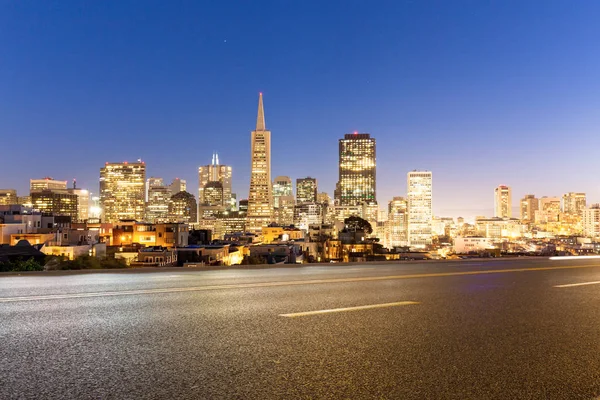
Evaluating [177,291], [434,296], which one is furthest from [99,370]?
[434,296]

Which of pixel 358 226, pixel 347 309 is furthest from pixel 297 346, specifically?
pixel 358 226

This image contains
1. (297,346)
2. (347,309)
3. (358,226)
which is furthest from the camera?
(358,226)

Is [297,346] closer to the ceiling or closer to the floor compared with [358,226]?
closer to the floor

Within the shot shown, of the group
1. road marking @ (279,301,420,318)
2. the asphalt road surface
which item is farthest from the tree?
the asphalt road surface

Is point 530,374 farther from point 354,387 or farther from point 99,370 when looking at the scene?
point 99,370

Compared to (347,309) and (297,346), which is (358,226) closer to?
(347,309)

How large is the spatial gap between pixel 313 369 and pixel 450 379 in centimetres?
104

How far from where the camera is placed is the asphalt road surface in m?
3.50

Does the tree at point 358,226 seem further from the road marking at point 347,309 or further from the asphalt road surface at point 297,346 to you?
the asphalt road surface at point 297,346

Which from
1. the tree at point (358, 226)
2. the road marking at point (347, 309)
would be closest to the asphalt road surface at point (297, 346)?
the road marking at point (347, 309)

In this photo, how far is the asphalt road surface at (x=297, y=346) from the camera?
350cm

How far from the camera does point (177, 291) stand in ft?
29.5

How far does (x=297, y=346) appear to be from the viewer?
4695 mm

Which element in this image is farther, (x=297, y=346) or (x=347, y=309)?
(x=347, y=309)
